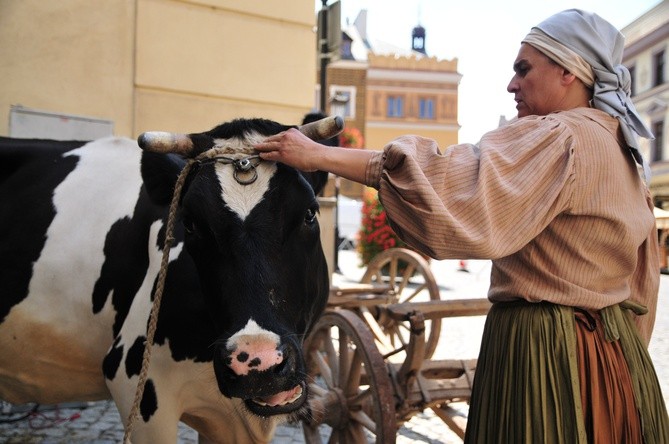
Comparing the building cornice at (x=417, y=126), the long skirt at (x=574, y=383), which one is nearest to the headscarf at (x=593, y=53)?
the long skirt at (x=574, y=383)

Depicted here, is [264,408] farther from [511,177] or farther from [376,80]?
[376,80]

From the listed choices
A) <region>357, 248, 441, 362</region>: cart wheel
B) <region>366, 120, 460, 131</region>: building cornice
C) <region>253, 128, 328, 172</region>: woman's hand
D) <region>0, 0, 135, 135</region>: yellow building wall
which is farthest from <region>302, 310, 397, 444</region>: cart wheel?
<region>366, 120, 460, 131</region>: building cornice

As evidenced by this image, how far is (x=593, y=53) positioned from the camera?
1702 millimetres

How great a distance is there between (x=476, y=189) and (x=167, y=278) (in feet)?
4.41

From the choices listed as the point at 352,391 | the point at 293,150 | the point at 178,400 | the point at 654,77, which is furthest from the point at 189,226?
the point at 654,77

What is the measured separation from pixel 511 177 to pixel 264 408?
0.92m

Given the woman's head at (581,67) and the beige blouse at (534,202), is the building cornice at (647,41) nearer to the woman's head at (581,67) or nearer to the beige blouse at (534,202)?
the woman's head at (581,67)

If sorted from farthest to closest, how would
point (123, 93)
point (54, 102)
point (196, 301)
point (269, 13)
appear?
point (269, 13)
point (123, 93)
point (54, 102)
point (196, 301)

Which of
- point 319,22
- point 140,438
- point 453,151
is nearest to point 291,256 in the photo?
point 453,151

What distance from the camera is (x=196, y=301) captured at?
2.31 meters

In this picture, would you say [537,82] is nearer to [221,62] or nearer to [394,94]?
[221,62]

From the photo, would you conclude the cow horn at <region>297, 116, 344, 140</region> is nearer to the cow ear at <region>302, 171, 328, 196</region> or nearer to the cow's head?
the cow's head

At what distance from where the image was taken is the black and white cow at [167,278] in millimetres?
1800

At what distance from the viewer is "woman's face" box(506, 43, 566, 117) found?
5.73ft
